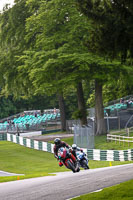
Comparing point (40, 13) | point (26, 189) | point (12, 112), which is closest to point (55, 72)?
point (40, 13)

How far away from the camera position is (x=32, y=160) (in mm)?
32844

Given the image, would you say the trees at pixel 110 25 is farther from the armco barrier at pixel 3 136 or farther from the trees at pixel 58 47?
the armco barrier at pixel 3 136

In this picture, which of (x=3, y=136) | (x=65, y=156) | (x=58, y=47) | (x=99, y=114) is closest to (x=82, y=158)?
(x=65, y=156)

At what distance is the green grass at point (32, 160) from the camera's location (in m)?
27.0

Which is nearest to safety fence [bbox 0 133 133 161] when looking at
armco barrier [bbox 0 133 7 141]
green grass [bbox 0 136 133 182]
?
green grass [bbox 0 136 133 182]

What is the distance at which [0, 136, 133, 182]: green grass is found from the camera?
88.4 feet

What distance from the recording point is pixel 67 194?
1187cm

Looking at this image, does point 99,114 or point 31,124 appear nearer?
point 99,114

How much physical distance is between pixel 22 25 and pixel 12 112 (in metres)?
40.4

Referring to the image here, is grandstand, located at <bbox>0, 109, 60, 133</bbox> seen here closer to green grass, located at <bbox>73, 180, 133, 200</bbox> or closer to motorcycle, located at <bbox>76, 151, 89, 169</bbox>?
motorcycle, located at <bbox>76, 151, 89, 169</bbox>

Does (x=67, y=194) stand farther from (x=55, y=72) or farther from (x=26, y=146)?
(x=26, y=146)

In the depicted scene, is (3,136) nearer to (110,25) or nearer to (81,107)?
(81,107)

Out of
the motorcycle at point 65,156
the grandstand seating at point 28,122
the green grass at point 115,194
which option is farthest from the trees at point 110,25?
the grandstand seating at point 28,122

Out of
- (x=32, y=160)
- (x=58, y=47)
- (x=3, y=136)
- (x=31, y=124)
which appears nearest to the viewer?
(x=32, y=160)
